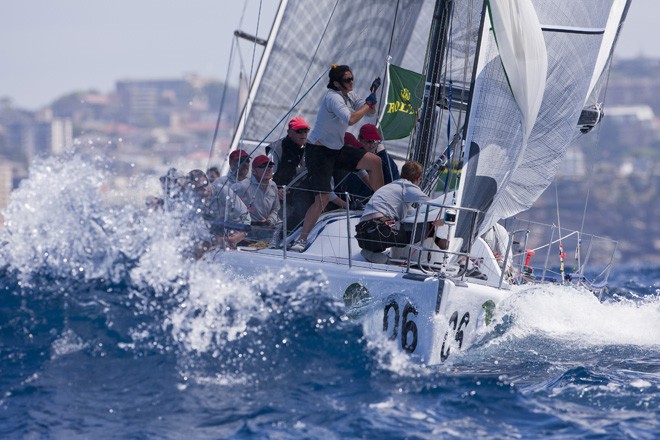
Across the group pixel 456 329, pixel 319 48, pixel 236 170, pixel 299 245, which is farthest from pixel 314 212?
pixel 319 48

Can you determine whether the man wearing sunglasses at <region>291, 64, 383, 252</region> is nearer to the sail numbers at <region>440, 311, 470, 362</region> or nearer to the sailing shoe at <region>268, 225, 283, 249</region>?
the sailing shoe at <region>268, 225, 283, 249</region>

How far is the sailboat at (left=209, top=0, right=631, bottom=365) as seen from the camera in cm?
594

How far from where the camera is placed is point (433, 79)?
299 inches

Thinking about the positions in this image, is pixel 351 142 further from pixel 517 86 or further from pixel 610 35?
pixel 610 35

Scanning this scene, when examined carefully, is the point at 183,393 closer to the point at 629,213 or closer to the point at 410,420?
the point at 410,420

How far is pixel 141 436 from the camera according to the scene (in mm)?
4648

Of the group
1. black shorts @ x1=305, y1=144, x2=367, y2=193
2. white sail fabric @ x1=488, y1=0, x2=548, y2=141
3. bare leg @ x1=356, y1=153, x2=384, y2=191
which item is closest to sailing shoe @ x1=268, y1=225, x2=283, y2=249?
black shorts @ x1=305, y1=144, x2=367, y2=193

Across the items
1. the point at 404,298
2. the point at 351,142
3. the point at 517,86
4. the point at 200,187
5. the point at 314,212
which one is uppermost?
the point at 517,86

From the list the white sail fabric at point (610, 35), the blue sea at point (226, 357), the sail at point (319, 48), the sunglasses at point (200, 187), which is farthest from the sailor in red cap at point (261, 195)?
the white sail fabric at point (610, 35)

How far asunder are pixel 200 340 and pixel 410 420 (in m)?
1.20

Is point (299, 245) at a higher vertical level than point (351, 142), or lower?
lower

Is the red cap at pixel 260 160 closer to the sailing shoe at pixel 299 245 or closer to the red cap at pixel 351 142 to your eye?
the red cap at pixel 351 142

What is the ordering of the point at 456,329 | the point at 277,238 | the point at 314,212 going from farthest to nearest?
the point at 277,238
the point at 314,212
the point at 456,329

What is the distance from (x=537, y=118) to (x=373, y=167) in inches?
39.9
